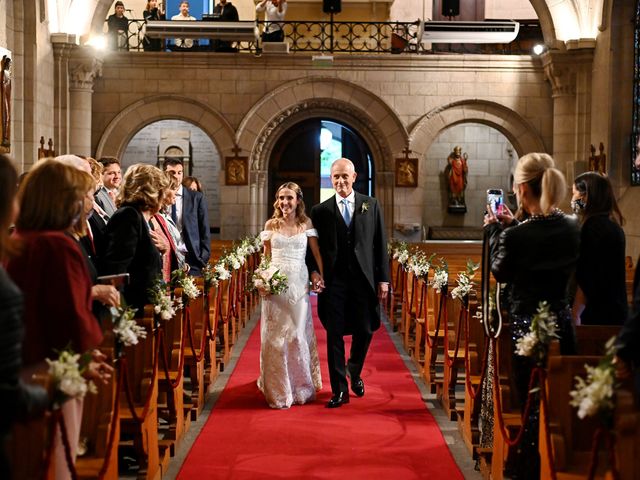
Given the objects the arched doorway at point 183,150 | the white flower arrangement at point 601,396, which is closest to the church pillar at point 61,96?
the arched doorway at point 183,150

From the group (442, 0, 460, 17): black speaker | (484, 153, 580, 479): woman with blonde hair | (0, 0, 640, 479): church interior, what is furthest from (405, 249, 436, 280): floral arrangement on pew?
(442, 0, 460, 17): black speaker

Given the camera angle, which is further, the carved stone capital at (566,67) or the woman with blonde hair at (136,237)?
the carved stone capital at (566,67)

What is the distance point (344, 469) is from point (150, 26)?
42.8 feet

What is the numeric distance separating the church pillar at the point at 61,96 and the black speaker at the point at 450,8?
26.5 ft

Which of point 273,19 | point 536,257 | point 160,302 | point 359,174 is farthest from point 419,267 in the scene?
point 359,174

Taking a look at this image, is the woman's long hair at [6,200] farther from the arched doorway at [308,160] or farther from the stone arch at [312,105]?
the arched doorway at [308,160]

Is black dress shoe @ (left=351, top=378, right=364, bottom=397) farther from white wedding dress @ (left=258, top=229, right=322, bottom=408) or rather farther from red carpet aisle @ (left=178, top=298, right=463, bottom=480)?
white wedding dress @ (left=258, top=229, right=322, bottom=408)

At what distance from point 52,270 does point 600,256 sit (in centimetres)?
319

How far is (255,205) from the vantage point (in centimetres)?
1809

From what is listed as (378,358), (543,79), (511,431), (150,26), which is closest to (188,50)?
(150,26)

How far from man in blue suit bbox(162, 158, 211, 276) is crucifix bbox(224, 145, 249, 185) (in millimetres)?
8793

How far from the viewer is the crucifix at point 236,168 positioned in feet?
58.3

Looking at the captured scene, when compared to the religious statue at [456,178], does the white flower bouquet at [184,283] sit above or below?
below

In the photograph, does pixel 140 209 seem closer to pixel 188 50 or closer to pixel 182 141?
pixel 188 50
